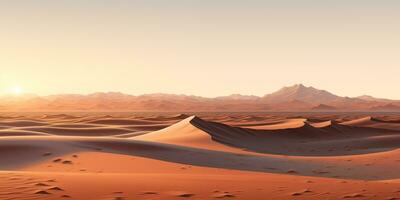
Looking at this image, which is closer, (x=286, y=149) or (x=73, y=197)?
(x=73, y=197)

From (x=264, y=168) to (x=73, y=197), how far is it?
31.1ft

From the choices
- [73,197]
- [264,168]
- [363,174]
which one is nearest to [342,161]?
[363,174]

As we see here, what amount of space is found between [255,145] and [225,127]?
352cm

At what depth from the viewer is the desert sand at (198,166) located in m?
8.63

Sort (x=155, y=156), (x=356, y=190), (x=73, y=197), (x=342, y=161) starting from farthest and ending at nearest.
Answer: (x=342, y=161) < (x=155, y=156) < (x=356, y=190) < (x=73, y=197)

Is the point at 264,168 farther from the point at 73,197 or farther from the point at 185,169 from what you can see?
the point at 73,197

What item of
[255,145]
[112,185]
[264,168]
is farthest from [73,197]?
[255,145]

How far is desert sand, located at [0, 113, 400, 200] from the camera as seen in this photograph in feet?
28.3

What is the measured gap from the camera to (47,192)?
8.20m

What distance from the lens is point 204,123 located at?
101 feet

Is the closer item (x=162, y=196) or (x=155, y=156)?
(x=162, y=196)

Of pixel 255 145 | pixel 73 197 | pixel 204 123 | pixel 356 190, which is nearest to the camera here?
pixel 73 197

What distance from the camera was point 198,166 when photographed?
611 inches

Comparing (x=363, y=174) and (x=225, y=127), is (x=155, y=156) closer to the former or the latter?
(x=363, y=174)
